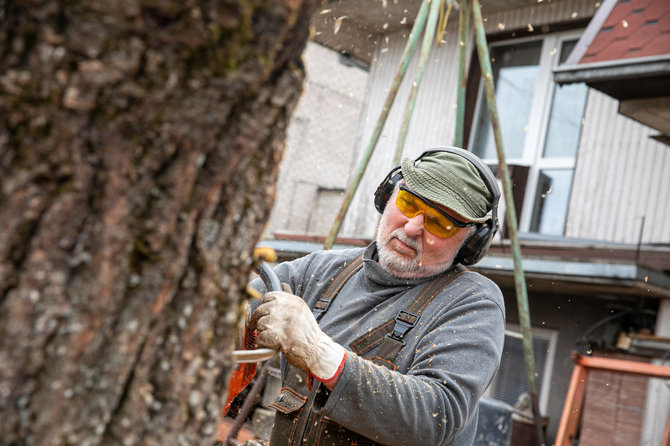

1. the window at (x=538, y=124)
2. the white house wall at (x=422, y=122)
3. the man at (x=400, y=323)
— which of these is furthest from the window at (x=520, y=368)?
the man at (x=400, y=323)

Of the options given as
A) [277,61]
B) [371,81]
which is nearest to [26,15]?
[277,61]

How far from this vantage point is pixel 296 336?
1897mm

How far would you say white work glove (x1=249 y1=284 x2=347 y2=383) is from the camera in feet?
6.22

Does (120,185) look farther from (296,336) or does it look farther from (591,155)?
(591,155)

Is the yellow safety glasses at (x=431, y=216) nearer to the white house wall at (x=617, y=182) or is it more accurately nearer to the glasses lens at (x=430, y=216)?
the glasses lens at (x=430, y=216)

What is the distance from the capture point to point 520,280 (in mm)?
4312

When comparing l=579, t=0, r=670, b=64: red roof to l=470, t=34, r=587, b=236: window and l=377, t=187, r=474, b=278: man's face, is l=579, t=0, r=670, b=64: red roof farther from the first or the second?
l=377, t=187, r=474, b=278: man's face

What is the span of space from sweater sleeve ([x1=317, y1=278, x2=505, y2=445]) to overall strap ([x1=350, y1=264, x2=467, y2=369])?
8 cm

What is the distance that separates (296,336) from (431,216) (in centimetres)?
95

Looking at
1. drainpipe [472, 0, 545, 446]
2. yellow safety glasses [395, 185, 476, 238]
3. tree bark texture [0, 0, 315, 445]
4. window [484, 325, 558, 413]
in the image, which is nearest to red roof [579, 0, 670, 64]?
drainpipe [472, 0, 545, 446]

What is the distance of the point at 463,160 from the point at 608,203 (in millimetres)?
5268

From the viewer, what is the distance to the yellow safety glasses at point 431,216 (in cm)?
261

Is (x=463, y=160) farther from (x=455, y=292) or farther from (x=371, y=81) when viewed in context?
(x=371, y=81)

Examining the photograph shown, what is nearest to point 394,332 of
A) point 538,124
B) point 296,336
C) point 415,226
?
point 415,226
